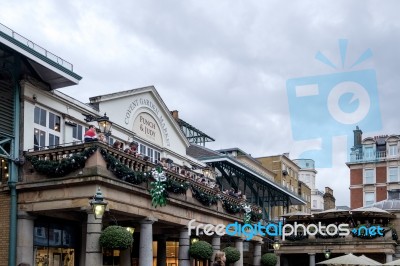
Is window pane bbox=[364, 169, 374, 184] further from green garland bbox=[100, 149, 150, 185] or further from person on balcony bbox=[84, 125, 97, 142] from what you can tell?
person on balcony bbox=[84, 125, 97, 142]

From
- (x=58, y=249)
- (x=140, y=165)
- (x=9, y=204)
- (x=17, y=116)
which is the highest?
(x=17, y=116)

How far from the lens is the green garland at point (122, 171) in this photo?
21250mm

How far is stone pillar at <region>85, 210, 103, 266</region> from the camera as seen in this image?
2056 centimetres

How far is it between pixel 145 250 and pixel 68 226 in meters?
3.68

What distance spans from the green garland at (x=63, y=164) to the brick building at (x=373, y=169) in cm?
6644

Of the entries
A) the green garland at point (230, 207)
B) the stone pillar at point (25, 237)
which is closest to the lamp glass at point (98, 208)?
the stone pillar at point (25, 237)

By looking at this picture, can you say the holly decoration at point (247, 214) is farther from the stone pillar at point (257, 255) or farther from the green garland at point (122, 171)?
the green garland at point (122, 171)

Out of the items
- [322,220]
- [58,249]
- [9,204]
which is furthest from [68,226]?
[322,220]

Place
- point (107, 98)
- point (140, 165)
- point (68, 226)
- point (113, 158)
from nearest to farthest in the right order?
point (113, 158) → point (140, 165) → point (68, 226) → point (107, 98)

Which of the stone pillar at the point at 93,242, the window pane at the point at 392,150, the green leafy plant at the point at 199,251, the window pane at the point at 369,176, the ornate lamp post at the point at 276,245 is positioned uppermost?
the window pane at the point at 392,150

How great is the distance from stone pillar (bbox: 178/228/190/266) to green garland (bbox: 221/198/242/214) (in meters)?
4.48

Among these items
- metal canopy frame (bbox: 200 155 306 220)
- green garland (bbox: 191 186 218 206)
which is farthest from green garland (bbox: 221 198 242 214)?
metal canopy frame (bbox: 200 155 306 220)

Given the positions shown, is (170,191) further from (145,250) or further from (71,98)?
(71,98)

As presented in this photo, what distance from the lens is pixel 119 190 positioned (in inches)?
866
